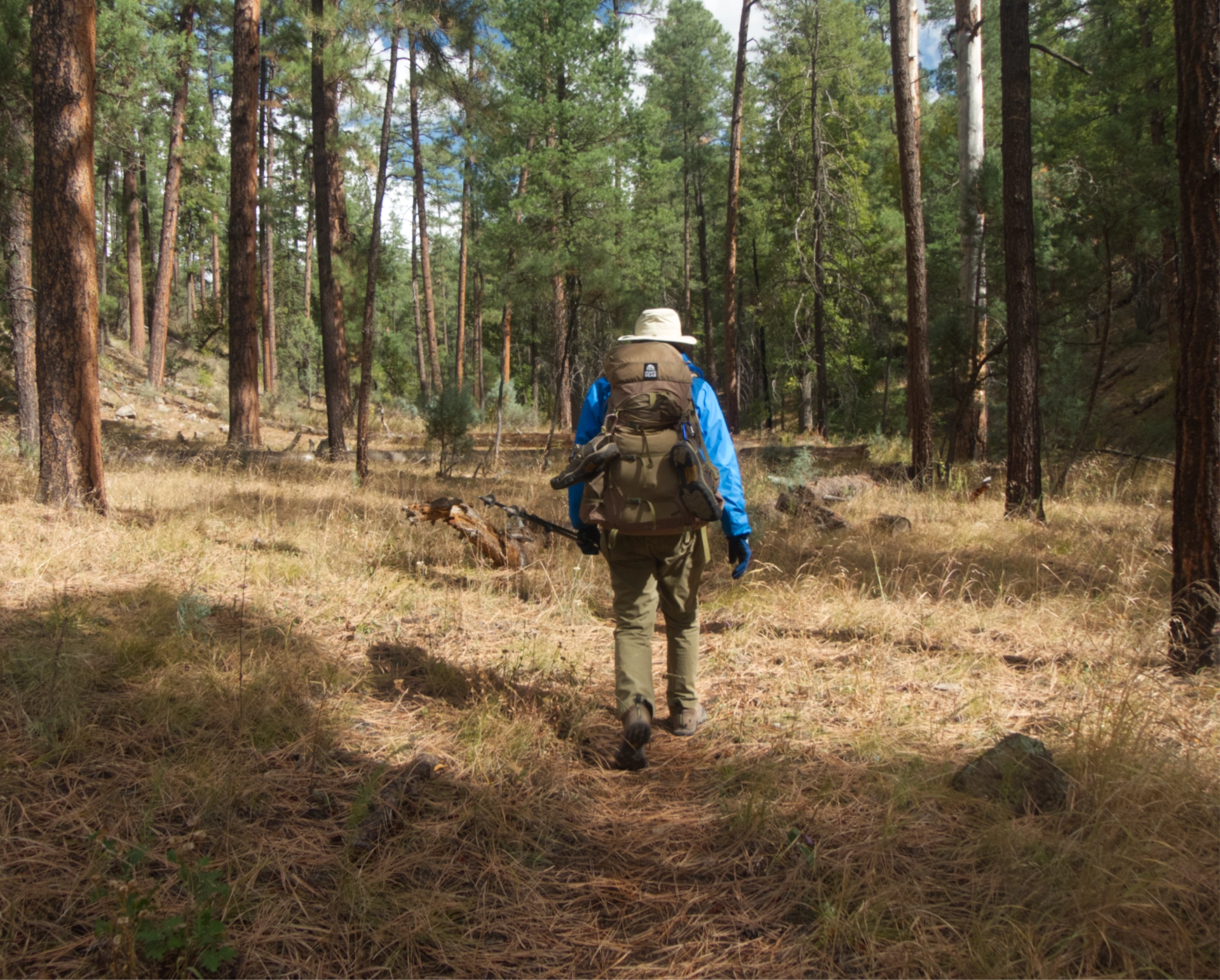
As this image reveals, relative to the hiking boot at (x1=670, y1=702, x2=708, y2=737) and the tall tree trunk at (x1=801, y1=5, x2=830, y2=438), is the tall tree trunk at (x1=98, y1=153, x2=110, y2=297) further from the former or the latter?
the hiking boot at (x1=670, y1=702, x2=708, y2=737)

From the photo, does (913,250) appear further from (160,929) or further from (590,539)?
(160,929)

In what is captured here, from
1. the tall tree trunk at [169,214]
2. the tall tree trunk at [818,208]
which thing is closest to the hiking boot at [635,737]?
the tall tree trunk at [818,208]

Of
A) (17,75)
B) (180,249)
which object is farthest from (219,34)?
(17,75)

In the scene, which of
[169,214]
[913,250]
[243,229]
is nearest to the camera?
[913,250]

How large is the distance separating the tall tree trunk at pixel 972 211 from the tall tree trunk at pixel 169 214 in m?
19.1

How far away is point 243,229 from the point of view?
39.2 ft

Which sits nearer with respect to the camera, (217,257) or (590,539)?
(590,539)

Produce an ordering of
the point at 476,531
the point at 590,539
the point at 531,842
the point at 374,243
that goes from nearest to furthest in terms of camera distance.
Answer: the point at 531,842 → the point at 590,539 → the point at 476,531 → the point at 374,243

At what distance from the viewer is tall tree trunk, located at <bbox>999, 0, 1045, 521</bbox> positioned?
26.9 feet

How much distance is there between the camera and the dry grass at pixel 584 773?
2203 millimetres

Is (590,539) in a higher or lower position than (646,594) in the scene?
higher

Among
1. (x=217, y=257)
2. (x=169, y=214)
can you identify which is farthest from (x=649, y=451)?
(x=217, y=257)

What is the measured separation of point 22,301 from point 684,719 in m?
11.4

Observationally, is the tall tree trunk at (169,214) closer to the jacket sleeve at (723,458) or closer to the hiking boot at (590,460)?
the hiking boot at (590,460)
